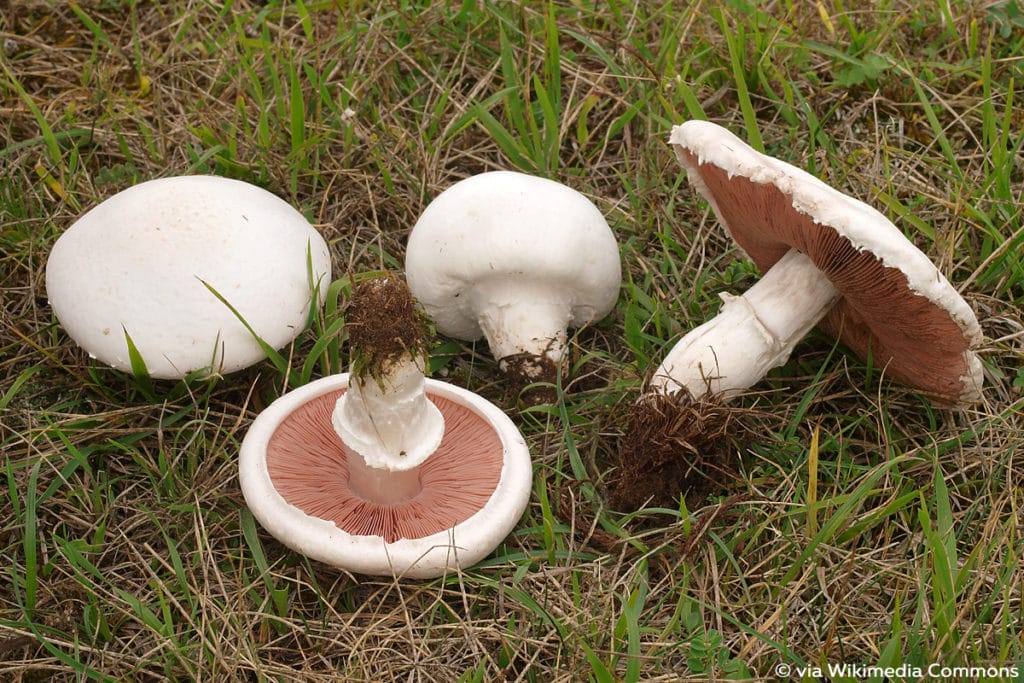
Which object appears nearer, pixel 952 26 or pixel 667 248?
pixel 667 248

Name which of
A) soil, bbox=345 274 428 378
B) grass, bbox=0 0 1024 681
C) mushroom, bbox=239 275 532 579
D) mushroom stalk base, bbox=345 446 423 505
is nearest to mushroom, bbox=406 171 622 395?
grass, bbox=0 0 1024 681

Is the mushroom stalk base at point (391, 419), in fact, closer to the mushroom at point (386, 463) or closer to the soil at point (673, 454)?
the mushroom at point (386, 463)

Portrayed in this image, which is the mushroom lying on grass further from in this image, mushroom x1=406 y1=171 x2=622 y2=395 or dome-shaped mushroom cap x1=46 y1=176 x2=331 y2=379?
dome-shaped mushroom cap x1=46 y1=176 x2=331 y2=379

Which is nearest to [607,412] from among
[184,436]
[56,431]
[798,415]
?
[798,415]

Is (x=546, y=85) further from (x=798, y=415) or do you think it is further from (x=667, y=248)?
(x=798, y=415)

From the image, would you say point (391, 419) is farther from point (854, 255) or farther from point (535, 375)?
point (854, 255)

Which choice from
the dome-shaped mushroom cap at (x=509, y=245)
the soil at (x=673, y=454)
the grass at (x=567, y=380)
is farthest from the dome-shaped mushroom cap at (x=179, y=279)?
the soil at (x=673, y=454)
